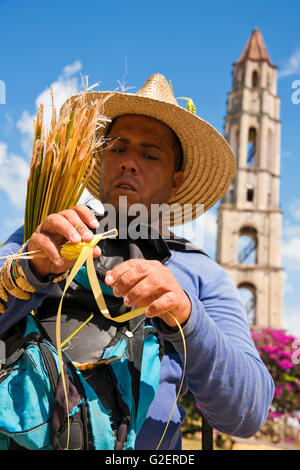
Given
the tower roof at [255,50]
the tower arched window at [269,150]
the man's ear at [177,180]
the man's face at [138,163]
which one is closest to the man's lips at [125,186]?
the man's face at [138,163]

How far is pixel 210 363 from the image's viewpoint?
1199mm

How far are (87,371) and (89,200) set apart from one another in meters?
0.72

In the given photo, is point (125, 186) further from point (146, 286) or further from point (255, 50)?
point (255, 50)

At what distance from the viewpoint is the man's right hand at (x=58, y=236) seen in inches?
41.3

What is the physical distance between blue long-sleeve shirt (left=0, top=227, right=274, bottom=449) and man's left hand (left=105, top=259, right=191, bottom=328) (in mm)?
112

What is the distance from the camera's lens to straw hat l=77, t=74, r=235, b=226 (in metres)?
1.83

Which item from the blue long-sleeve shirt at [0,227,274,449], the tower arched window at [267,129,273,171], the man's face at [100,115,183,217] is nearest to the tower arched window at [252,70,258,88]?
the tower arched window at [267,129,273,171]

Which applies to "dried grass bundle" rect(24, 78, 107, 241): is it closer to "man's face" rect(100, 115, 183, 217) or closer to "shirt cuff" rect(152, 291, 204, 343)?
"man's face" rect(100, 115, 183, 217)

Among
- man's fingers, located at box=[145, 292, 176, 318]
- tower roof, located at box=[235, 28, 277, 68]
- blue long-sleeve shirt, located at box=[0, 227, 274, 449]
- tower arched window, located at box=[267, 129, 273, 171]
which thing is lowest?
blue long-sleeve shirt, located at box=[0, 227, 274, 449]

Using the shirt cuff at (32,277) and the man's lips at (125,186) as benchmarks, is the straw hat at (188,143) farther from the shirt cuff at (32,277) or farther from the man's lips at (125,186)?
the shirt cuff at (32,277)

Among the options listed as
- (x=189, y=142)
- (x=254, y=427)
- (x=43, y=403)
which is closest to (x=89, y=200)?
(x=189, y=142)
